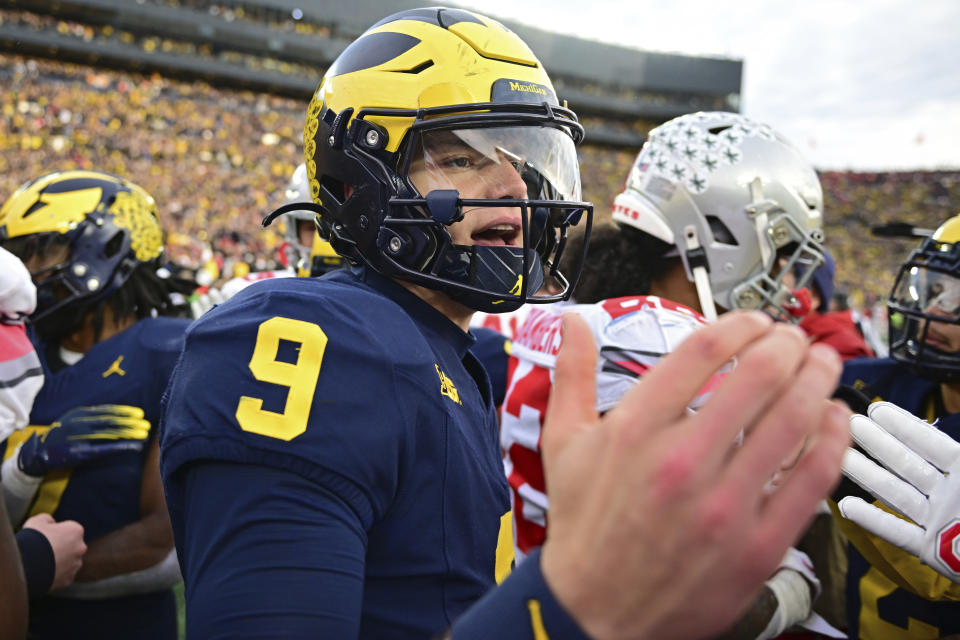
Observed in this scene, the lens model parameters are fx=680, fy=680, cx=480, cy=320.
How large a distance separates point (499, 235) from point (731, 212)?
153 centimetres

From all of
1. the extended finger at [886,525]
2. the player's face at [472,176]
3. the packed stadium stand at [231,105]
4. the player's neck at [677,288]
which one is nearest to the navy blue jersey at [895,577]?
the extended finger at [886,525]

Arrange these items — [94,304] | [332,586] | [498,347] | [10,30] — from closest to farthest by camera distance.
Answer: [332,586] < [94,304] < [498,347] < [10,30]

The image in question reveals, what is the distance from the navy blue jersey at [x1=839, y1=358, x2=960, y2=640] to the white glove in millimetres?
405

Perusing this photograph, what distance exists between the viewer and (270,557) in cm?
86

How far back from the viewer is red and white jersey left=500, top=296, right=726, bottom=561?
5.79ft

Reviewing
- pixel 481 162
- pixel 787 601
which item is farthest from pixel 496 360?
pixel 481 162

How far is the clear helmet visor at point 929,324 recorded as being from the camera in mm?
2359

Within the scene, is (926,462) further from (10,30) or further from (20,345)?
(10,30)

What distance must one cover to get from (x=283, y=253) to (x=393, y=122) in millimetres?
4258

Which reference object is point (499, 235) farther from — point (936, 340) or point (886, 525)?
point (936, 340)

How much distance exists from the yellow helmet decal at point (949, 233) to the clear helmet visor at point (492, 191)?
1.83m

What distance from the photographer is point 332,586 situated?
34.3 inches

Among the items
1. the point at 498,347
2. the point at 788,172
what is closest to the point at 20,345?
the point at 498,347

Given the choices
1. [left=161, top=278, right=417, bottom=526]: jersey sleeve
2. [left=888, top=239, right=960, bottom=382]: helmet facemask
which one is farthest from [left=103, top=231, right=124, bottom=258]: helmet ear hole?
[left=888, top=239, right=960, bottom=382]: helmet facemask
